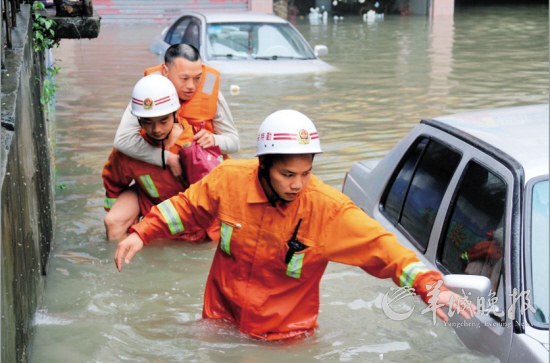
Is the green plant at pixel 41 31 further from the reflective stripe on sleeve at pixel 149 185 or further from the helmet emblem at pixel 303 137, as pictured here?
the helmet emblem at pixel 303 137

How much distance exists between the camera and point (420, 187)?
563 cm

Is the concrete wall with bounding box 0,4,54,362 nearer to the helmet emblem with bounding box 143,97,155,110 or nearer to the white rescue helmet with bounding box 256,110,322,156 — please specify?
the helmet emblem with bounding box 143,97,155,110

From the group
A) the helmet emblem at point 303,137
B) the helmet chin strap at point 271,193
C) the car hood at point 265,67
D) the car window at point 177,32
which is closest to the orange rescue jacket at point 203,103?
the helmet chin strap at point 271,193

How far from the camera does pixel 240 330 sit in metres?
5.14

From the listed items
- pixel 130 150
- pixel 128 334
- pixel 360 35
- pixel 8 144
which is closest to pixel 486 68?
pixel 360 35

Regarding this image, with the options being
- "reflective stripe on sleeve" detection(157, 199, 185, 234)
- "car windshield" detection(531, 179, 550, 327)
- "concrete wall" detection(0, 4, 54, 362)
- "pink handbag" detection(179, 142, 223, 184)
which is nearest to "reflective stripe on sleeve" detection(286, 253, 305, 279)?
"reflective stripe on sleeve" detection(157, 199, 185, 234)

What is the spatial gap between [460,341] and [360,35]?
67.9 ft

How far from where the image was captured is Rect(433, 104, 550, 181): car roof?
462 centimetres

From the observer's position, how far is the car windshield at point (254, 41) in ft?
49.3

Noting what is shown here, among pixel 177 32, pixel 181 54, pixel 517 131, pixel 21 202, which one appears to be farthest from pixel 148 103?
pixel 177 32

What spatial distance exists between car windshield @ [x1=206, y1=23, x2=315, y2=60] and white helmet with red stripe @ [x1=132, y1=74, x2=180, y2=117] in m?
8.14

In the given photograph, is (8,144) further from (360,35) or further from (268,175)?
(360,35)

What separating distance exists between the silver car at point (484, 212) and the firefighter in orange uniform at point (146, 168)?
4.92 ft

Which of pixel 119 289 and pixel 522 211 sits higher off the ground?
pixel 522 211
